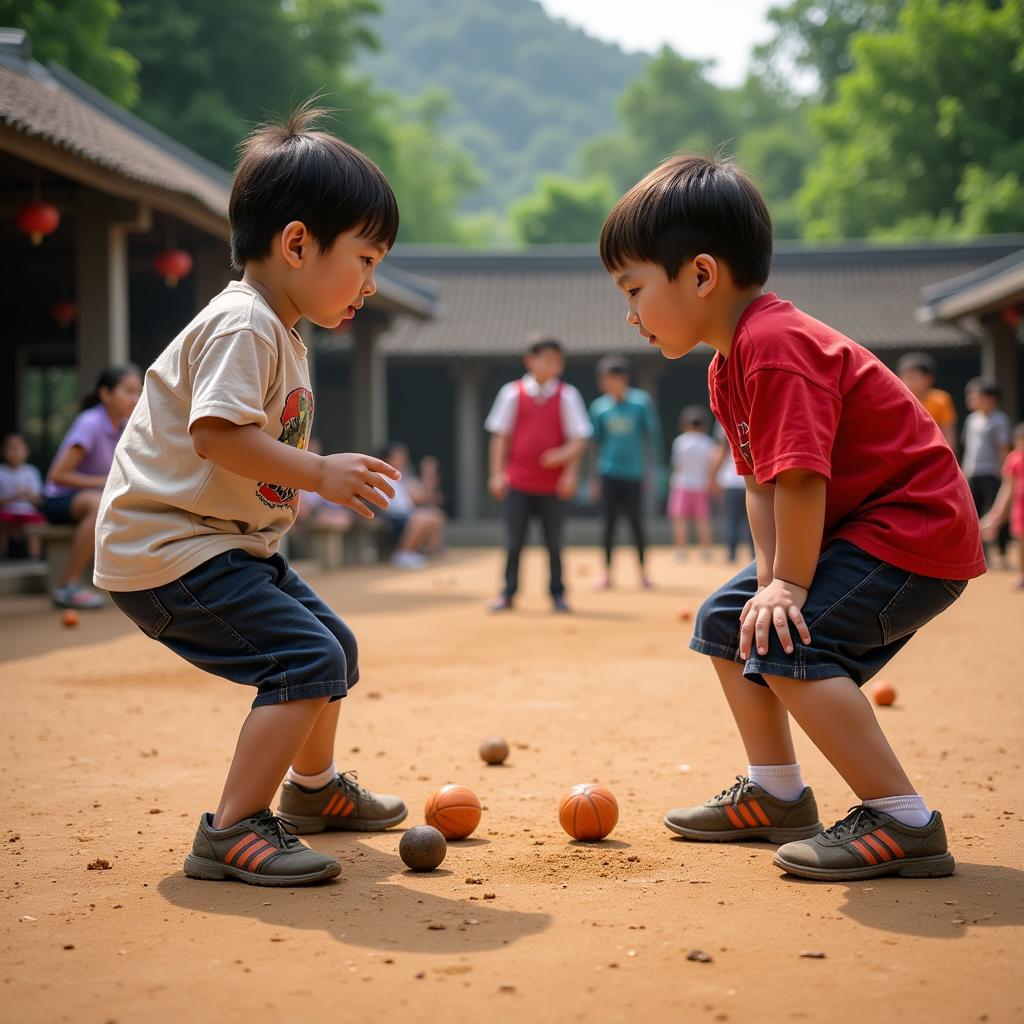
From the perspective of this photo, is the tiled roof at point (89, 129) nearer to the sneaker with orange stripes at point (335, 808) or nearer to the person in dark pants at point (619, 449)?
the person in dark pants at point (619, 449)

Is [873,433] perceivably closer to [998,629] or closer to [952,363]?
[998,629]

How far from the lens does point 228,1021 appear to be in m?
2.06

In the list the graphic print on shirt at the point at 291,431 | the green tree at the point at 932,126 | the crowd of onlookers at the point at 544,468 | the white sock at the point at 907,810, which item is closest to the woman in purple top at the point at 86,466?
the crowd of onlookers at the point at 544,468

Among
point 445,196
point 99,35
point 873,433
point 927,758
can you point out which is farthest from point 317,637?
point 445,196

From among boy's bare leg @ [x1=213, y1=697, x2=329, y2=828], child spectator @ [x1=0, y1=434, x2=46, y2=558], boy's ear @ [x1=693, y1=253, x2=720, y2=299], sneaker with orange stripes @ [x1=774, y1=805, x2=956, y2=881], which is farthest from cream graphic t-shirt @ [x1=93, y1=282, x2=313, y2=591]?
child spectator @ [x1=0, y1=434, x2=46, y2=558]

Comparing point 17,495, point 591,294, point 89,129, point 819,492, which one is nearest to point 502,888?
point 819,492

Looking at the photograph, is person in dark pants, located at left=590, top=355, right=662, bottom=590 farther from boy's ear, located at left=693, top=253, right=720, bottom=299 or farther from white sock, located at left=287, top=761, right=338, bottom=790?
boy's ear, located at left=693, top=253, right=720, bottom=299

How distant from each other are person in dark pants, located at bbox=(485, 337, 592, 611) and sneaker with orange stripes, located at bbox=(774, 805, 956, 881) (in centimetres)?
668

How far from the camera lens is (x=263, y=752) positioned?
290cm

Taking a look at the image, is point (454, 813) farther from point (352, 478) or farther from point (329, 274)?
point (329, 274)

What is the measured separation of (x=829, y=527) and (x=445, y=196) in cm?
7259

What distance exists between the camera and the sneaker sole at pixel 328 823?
3434 millimetres

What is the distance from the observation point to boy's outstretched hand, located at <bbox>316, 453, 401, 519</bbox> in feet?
9.11

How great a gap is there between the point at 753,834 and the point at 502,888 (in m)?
0.76
